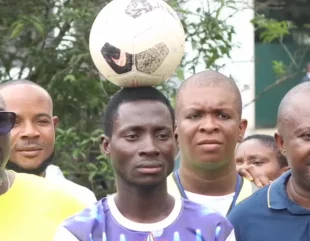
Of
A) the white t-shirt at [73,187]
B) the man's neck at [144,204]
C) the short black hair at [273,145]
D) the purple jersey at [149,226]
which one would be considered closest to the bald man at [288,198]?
the purple jersey at [149,226]

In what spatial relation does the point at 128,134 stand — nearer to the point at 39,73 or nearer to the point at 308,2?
the point at 39,73

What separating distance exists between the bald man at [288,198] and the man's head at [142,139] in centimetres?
43

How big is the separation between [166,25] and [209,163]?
2.95 feet

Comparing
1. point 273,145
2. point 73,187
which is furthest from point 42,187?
point 273,145

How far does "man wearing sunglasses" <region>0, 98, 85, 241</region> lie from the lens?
12.4 feet

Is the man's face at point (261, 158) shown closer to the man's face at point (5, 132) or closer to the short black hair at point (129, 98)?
the short black hair at point (129, 98)

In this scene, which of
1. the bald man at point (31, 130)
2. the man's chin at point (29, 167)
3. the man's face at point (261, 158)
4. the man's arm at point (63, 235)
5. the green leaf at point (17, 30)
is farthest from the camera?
the green leaf at point (17, 30)

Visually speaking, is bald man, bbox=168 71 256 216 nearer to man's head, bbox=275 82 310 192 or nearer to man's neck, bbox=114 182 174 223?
man's head, bbox=275 82 310 192

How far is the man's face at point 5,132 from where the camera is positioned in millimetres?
3766

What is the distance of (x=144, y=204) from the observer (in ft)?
12.1

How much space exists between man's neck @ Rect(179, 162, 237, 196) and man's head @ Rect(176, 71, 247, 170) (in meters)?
0.04

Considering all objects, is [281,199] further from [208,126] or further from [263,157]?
[263,157]

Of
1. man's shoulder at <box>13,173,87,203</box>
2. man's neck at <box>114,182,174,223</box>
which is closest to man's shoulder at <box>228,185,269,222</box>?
man's neck at <box>114,182,174,223</box>

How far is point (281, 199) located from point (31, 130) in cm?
160
